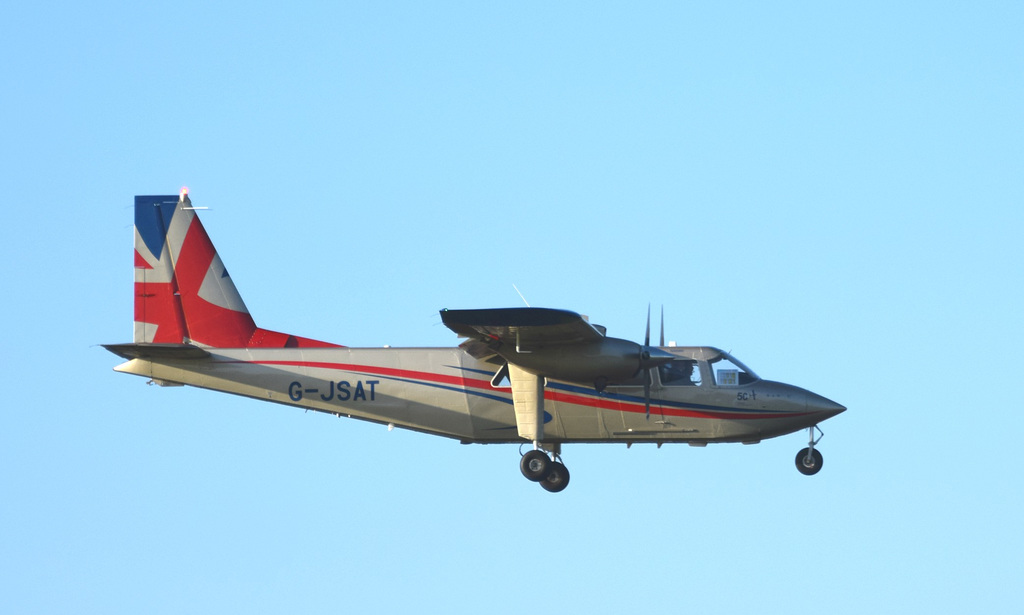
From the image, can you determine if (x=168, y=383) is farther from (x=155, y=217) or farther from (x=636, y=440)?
(x=636, y=440)

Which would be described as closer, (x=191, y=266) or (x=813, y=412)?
(x=813, y=412)

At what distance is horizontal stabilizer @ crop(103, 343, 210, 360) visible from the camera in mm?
23484

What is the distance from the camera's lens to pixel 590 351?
22.8 m

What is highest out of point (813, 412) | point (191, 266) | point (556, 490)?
point (191, 266)

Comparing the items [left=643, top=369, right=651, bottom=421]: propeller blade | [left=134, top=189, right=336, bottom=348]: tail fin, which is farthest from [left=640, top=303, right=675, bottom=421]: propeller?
[left=134, top=189, right=336, bottom=348]: tail fin

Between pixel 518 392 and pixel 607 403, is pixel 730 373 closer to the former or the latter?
pixel 607 403

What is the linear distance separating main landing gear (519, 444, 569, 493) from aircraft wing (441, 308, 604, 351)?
7.11 ft

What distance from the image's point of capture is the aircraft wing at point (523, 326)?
21.1 m

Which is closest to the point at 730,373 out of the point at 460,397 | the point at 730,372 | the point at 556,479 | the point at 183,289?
the point at 730,372

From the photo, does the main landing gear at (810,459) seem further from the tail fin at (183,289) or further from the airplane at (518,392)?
the tail fin at (183,289)

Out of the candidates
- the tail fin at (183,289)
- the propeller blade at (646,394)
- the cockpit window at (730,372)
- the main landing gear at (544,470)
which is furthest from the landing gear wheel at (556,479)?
the tail fin at (183,289)

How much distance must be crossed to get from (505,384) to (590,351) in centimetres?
193

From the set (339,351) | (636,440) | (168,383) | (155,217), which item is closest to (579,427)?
(636,440)

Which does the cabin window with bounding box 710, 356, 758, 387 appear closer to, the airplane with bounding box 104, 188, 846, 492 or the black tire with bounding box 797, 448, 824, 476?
the airplane with bounding box 104, 188, 846, 492
